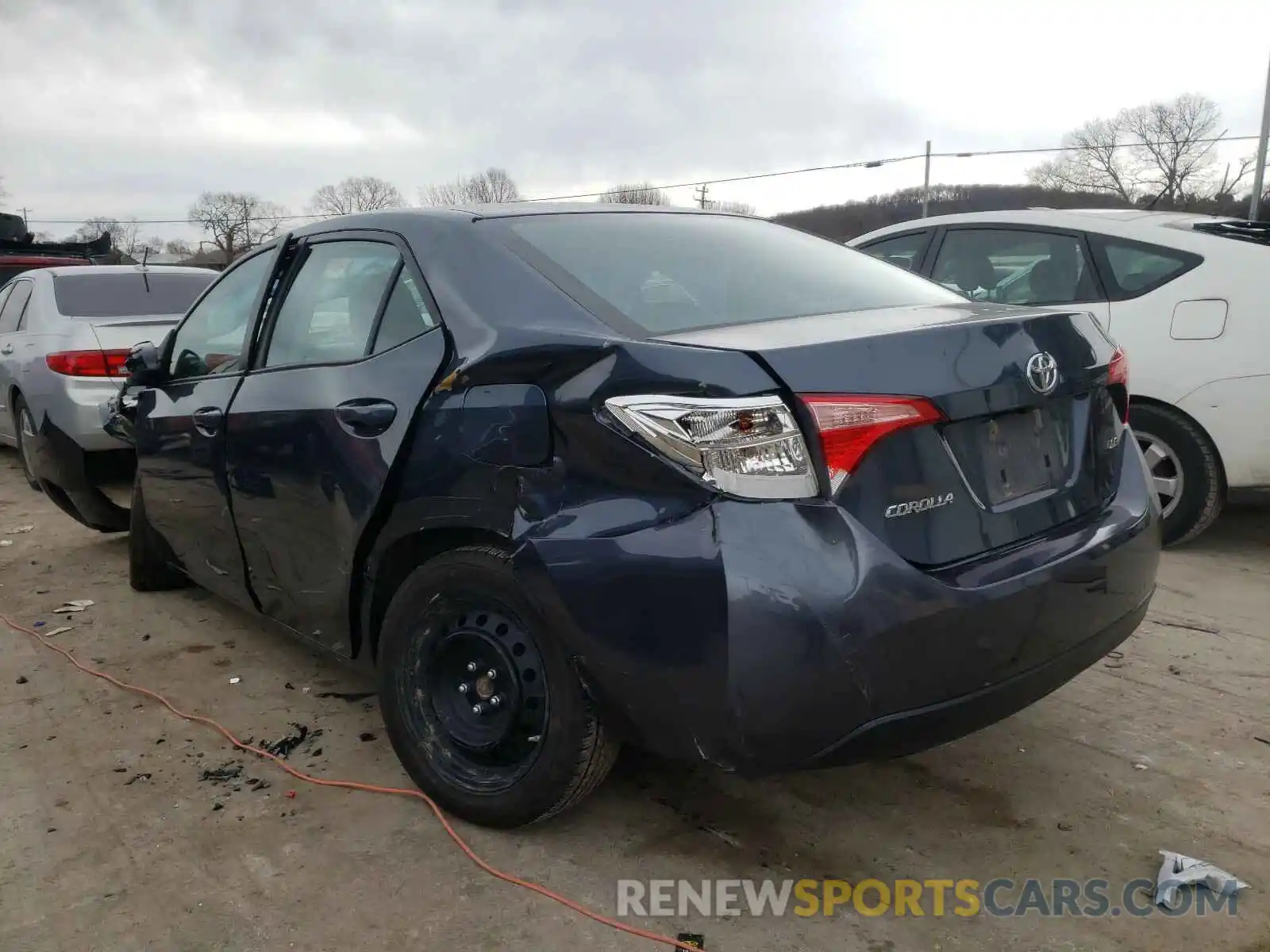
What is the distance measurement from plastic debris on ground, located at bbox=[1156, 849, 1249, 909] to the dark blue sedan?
0.52m

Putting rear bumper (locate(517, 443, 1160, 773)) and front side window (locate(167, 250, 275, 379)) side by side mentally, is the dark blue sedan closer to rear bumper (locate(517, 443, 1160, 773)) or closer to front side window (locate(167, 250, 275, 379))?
rear bumper (locate(517, 443, 1160, 773))

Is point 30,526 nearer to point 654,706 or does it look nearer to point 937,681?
point 654,706

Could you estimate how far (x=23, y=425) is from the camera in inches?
266

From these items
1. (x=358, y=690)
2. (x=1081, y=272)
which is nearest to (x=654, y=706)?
(x=358, y=690)

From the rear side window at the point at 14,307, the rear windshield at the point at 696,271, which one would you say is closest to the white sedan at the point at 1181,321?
the rear windshield at the point at 696,271

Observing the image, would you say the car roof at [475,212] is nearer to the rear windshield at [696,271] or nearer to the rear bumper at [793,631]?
the rear windshield at [696,271]

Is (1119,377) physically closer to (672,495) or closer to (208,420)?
(672,495)

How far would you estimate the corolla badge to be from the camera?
204 cm

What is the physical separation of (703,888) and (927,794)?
769 millimetres

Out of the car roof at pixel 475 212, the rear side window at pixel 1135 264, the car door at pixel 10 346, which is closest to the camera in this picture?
the car roof at pixel 475 212

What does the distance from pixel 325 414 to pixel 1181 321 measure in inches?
156

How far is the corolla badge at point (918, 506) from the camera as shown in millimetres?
2035

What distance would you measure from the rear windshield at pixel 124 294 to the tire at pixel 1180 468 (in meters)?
5.62

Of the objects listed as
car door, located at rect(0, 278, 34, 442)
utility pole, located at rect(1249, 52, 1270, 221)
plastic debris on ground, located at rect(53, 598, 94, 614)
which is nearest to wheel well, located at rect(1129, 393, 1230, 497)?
plastic debris on ground, located at rect(53, 598, 94, 614)
